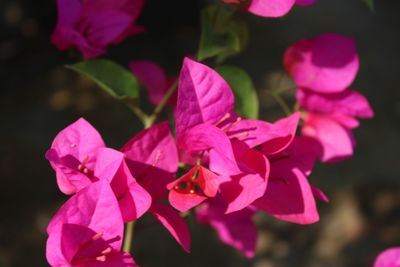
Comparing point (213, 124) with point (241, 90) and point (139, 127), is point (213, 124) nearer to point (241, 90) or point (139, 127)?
point (241, 90)

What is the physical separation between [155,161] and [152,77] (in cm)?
30

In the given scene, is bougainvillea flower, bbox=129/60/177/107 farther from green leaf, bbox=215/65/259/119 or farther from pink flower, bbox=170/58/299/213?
pink flower, bbox=170/58/299/213

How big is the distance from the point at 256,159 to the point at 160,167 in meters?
0.10

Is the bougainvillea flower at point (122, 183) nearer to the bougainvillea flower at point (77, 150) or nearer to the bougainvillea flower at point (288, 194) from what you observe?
the bougainvillea flower at point (77, 150)

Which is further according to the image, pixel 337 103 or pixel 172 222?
pixel 337 103

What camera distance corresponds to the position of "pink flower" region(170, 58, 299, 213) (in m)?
0.57

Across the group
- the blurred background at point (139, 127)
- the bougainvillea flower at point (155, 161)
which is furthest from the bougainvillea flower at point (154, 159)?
the blurred background at point (139, 127)

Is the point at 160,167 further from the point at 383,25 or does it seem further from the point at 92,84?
the point at 383,25

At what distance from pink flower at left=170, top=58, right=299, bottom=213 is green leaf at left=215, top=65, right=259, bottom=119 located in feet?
0.36

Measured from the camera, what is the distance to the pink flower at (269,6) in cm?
63

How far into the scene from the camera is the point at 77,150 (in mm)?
603

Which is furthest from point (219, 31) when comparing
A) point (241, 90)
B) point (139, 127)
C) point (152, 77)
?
point (139, 127)

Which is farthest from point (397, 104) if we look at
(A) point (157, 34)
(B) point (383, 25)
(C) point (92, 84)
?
(C) point (92, 84)

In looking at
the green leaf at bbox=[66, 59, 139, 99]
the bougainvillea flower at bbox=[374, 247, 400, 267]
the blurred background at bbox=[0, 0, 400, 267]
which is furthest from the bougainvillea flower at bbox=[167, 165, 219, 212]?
the blurred background at bbox=[0, 0, 400, 267]
